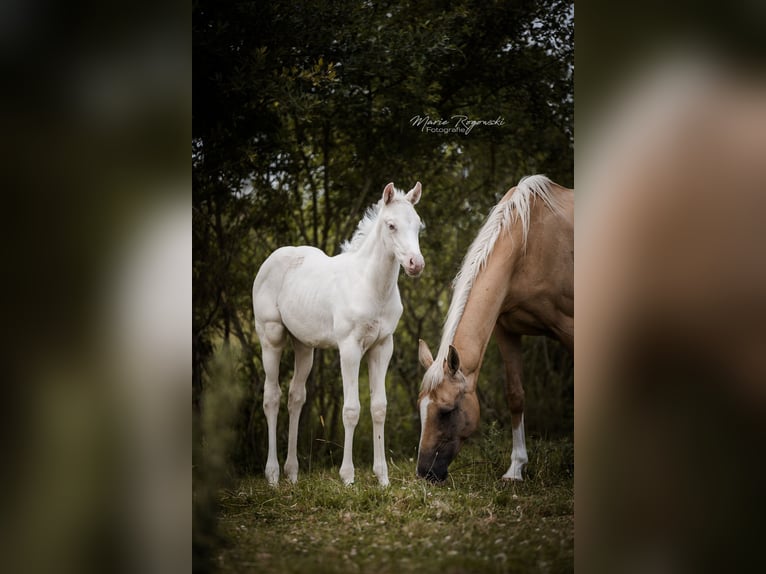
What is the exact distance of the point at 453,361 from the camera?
9.34ft

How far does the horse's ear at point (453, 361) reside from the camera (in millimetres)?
2830

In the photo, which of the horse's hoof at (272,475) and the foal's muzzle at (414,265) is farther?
the horse's hoof at (272,475)

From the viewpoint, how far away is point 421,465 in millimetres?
2883

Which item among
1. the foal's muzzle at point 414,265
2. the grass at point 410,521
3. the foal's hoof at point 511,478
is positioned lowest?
the grass at point 410,521

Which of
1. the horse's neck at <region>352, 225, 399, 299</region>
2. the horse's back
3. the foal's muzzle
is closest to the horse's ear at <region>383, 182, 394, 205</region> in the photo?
the horse's neck at <region>352, 225, 399, 299</region>

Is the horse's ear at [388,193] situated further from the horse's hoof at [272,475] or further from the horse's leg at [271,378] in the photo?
the horse's hoof at [272,475]

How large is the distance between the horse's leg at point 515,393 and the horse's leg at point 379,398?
0.58 m

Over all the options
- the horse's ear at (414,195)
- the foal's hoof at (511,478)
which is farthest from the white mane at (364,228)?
the foal's hoof at (511,478)

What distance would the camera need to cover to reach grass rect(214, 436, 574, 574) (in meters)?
2.58

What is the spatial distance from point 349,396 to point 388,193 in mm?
909

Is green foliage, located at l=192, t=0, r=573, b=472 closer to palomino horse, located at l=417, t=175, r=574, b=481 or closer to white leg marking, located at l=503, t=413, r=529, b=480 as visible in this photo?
palomino horse, located at l=417, t=175, r=574, b=481

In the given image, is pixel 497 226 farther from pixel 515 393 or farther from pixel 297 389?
pixel 297 389

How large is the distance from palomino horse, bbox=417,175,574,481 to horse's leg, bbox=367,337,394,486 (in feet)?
0.53

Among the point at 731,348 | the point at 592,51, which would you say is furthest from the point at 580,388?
the point at 592,51
